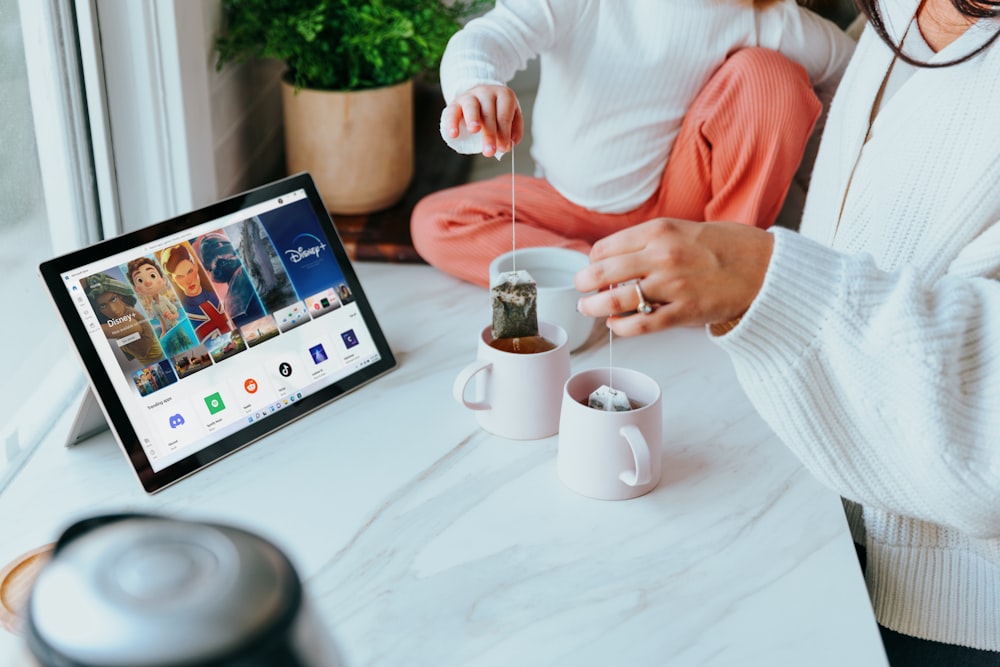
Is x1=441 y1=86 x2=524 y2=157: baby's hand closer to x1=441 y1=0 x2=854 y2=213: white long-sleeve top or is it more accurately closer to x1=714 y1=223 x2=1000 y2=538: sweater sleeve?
x1=441 y1=0 x2=854 y2=213: white long-sleeve top

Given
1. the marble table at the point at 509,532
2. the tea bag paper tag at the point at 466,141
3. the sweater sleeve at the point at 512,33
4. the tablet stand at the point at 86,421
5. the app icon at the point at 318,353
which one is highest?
the sweater sleeve at the point at 512,33

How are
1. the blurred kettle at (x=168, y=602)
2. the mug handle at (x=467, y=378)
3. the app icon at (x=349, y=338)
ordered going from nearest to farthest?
the blurred kettle at (x=168, y=602) < the mug handle at (x=467, y=378) < the app icon at (x=349, y=338)

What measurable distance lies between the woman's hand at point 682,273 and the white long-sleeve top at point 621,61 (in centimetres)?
50

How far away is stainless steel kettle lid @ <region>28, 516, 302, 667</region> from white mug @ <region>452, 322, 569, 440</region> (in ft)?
1.88

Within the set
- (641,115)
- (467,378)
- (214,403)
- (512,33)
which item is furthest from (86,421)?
(641,115)

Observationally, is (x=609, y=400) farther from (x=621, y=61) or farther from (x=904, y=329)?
(x=621, y=61)

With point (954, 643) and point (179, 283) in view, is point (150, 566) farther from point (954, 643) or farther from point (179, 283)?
point (954, 643)

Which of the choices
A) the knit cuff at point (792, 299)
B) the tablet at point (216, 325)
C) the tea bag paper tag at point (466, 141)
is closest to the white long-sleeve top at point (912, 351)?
the knit cuff at point (792, 299)

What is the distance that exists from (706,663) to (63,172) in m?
0.86

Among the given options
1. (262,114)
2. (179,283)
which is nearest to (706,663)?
(179,283)

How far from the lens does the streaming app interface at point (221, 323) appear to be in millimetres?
910

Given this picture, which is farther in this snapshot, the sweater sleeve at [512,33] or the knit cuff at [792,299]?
the sweater sleeve at [512,33]

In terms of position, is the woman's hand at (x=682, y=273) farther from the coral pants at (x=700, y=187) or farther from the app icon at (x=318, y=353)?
the coral pants at (x=700, y=187)

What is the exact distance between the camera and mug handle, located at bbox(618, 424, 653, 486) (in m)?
0.86
